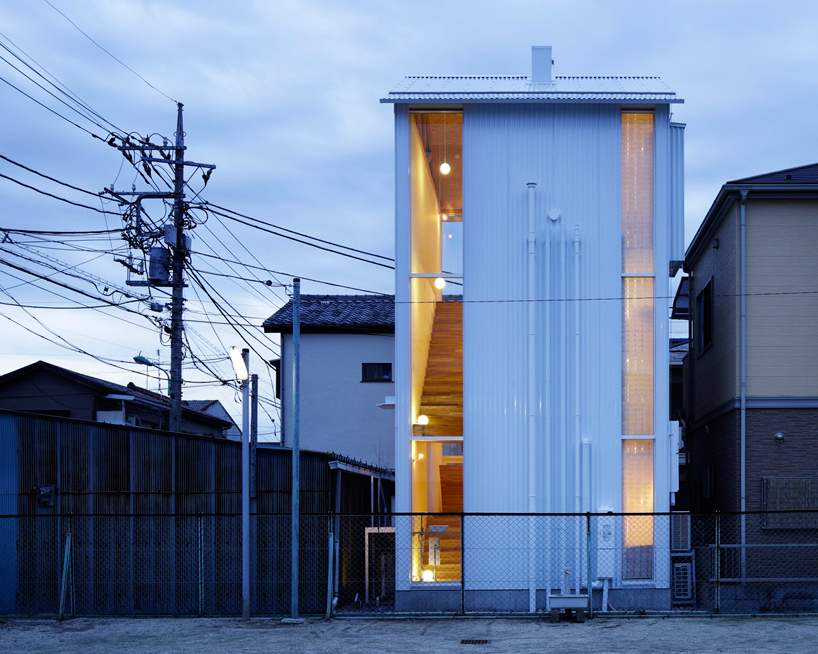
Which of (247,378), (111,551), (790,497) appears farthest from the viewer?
(790,497)

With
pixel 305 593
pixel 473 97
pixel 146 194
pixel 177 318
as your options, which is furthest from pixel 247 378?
pixel 146 194

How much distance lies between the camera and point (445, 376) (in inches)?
585

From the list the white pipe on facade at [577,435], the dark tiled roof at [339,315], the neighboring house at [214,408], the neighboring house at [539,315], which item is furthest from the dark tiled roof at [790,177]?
the neighboring house at [214,408]

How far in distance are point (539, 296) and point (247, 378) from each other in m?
4.89

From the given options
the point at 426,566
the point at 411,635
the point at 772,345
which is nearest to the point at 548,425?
the point at 426,566

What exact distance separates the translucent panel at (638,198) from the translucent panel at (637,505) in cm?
288

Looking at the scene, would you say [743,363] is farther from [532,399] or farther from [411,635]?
[411,635]

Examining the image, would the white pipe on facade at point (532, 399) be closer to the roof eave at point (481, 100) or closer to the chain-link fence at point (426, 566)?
the chain-link fence at point (426, 566)

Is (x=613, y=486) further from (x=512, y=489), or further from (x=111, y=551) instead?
(x=111, y=551)

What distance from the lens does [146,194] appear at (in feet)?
66.6

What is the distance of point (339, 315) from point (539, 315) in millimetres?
14747

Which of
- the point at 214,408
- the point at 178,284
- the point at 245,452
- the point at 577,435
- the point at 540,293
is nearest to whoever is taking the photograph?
the point at 245,452

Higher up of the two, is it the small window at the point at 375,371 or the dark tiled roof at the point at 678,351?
the dark tiled roof at the point at 678,351

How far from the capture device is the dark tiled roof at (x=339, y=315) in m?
27.6
